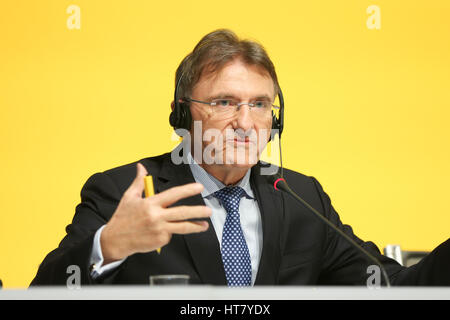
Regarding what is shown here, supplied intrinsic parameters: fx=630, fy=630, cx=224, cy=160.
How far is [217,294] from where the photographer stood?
98cm

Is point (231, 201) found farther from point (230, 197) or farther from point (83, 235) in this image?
point (83, 235)

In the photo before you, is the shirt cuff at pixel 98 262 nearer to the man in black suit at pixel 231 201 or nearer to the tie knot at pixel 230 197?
the man in black suit at pixel 231 201

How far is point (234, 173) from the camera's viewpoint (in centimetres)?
201

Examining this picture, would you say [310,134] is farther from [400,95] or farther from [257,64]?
[257,64]

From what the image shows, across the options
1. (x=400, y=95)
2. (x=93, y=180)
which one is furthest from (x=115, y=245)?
(x=400, y=95)

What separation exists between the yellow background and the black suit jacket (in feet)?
2.31

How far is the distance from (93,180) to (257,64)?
656 mm

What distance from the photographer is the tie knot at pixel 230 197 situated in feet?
6.44

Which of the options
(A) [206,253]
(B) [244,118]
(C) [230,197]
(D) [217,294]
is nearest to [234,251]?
(A) [206,253]

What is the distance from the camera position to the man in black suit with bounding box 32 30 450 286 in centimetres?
181

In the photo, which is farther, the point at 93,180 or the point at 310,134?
the point at 310,134

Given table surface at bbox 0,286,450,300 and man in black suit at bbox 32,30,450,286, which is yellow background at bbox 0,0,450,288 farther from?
table surface at bbox 0,286,450,300

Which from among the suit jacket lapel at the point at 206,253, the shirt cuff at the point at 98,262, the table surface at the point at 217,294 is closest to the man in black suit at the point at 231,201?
the suit jacket lapel at the point at 206,253

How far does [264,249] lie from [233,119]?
423 mm
